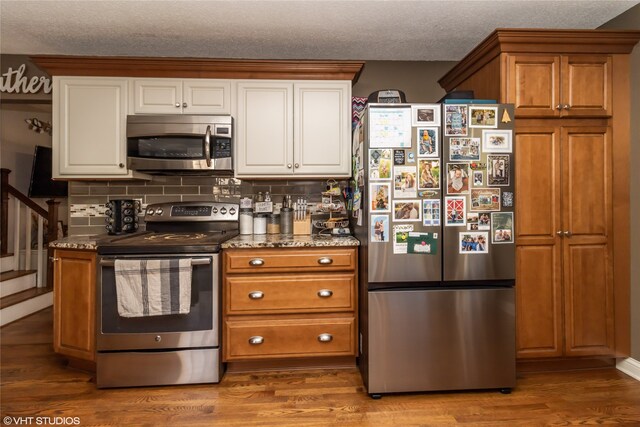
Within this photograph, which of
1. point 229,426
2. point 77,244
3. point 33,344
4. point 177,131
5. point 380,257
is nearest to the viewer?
point 229,426

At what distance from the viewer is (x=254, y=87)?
8.73ft

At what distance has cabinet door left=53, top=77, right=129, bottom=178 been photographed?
258 cm

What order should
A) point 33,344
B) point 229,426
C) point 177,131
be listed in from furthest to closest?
point 33,344 → point 177,131 → point 229,426

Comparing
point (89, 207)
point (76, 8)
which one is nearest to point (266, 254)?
point (89, 207)

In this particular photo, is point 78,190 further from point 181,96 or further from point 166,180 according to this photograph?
point 181,96

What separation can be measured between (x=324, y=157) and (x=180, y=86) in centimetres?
124

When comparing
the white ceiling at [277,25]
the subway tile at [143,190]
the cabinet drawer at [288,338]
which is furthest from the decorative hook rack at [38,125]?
the cabinet drawer at [288,338]

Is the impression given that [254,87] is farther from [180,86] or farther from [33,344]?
[33,344]

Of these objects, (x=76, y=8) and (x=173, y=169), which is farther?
(x=173, y=169)

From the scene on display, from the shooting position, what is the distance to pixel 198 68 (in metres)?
2.58

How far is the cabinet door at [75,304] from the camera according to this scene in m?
2.28

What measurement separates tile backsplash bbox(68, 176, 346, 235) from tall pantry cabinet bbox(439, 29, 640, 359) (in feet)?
4.69

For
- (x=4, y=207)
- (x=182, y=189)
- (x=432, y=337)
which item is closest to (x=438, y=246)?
(x=432, y=337)

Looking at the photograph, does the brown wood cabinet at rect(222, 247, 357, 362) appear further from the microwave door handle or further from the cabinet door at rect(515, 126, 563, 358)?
the cabinet door at rect(515, 126, 563, 358)
